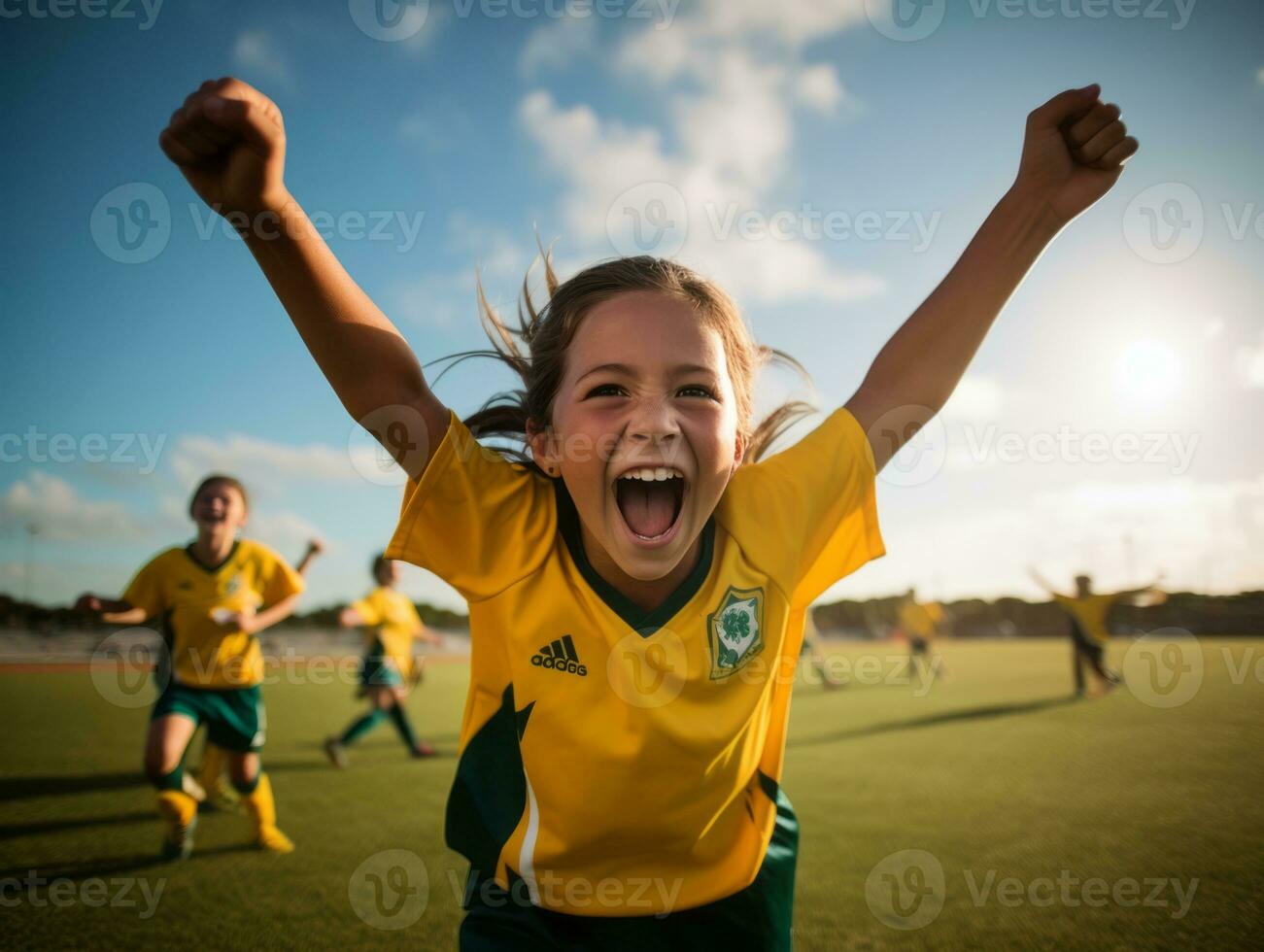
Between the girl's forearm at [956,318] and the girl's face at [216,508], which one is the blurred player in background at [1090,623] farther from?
the girl's face at [216,508]

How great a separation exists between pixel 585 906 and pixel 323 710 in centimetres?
1235

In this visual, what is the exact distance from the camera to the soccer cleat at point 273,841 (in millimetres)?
4508

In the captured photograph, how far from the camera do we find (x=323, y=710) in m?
12.4

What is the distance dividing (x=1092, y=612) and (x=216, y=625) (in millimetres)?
10977

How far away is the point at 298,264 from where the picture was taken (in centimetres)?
131

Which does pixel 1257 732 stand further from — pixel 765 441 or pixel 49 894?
pixel 49 894

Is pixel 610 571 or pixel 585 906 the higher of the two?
pixel 610 571

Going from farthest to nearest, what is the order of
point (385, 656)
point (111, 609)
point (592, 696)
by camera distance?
point (385, 656) → point (111, 609) → point (592, 696)

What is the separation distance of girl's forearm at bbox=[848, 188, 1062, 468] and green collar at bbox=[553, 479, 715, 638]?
658 millimetres

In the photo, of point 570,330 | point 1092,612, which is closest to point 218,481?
point 570,330

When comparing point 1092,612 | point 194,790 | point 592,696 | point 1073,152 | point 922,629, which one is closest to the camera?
point 592,696

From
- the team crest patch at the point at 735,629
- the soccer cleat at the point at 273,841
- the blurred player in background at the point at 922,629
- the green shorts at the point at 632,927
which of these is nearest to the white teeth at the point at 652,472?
the team crest patch at the point at 735,629

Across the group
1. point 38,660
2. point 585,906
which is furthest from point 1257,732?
point 38,660

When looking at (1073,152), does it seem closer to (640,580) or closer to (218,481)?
(640,580)
